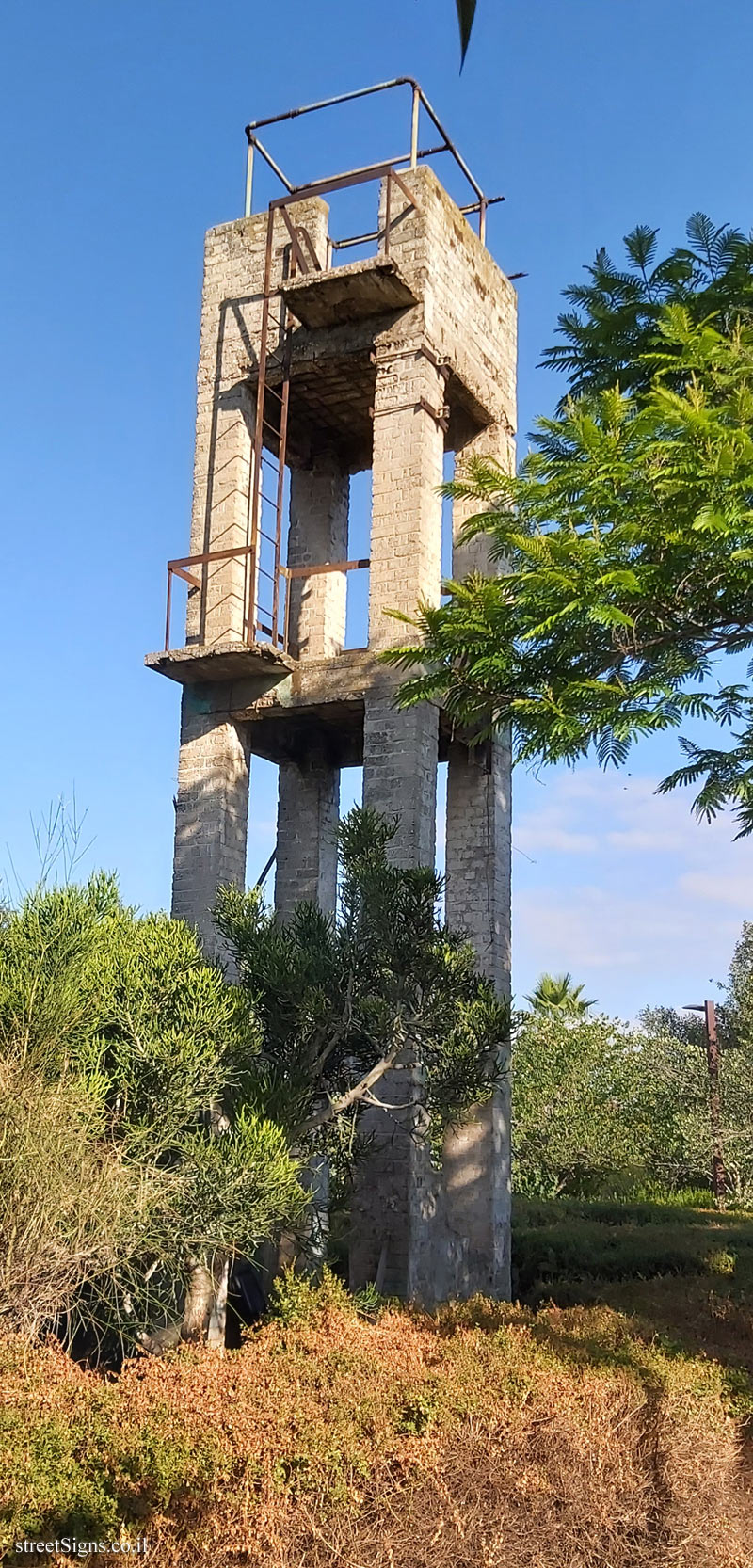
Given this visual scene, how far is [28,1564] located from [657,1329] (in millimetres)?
5746

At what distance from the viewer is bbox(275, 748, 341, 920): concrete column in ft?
57.7

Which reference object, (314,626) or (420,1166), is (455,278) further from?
(420,1166)

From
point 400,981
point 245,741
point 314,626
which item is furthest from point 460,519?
point 400,981

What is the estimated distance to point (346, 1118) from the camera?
1240cm

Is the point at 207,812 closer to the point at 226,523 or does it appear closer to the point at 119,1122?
the point at 226,523

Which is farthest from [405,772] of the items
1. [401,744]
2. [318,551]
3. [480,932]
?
[318,551]

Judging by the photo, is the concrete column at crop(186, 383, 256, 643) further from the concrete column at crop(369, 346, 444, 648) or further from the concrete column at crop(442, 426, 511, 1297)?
the concrete column at crop(442, 426, 511, 1297)

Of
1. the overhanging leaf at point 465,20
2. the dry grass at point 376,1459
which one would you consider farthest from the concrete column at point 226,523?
the overhanging leaf at point 465,20

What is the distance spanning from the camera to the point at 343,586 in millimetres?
18438

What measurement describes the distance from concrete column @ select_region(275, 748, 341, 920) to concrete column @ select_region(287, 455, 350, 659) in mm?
1513

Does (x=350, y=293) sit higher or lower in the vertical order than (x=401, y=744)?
higher

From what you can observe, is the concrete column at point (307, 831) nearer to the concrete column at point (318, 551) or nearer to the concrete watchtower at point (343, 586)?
the concrete watchtower at point (343, 586)

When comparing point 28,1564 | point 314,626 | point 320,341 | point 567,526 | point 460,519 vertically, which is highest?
point 320,341

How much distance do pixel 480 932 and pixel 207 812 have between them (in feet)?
11.6
